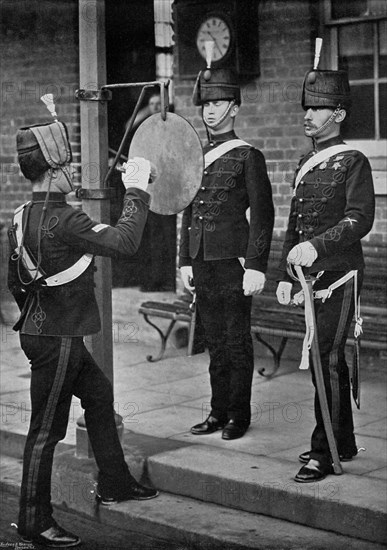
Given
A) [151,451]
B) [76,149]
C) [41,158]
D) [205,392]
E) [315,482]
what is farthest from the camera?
[76,149]

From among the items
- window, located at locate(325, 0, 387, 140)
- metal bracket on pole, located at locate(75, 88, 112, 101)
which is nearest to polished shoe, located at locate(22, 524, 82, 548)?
metal bracket on pole, located at locate(75, 88, 112, 101)

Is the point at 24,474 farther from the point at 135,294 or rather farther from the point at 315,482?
the point at 135,294

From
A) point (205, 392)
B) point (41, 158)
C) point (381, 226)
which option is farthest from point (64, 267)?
point (381, 226)

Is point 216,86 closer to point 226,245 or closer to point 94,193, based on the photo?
point 226,245

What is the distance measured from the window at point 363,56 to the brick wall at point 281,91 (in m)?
0.18

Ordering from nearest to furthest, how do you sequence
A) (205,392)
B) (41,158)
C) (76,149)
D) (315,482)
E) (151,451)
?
(41,158) < (315,482) < (151,451) < (205,392) < (76,149)

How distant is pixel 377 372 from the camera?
8.75 metres

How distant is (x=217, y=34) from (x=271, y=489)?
4.41 m

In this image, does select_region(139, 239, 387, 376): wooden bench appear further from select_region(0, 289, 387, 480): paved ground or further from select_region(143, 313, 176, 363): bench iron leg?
select_region(0, 289, 387, 480): paved ground

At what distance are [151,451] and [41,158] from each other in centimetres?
191

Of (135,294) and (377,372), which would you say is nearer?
(377,372)

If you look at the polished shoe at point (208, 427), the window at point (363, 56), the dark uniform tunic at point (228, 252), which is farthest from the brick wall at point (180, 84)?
the polished shoe at point (208, 427)

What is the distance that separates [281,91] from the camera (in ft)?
30.1

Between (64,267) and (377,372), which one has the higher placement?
(64,267)
